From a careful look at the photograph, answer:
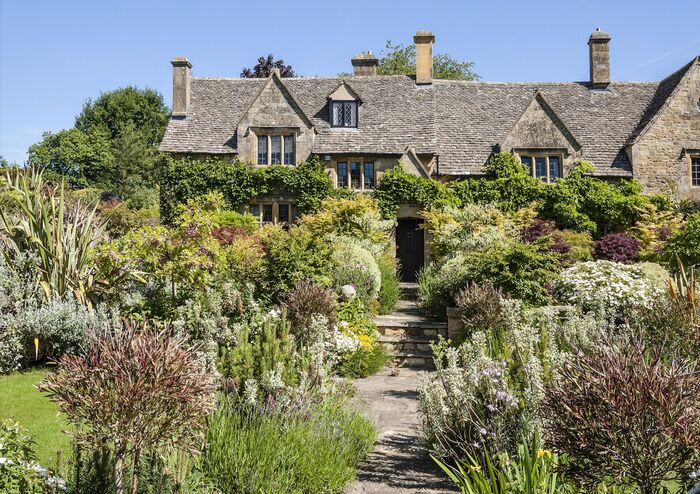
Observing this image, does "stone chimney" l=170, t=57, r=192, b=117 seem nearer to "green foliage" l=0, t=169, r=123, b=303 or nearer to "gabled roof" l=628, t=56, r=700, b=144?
"green foliage" l=0, t=169, r=123, b=303

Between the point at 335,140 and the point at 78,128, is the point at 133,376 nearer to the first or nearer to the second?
the point at 335,140

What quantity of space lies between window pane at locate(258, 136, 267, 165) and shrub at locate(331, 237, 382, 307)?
10514 mm

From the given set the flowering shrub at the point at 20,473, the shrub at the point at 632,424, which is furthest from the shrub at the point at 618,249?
the flowering shrub at the point at 20,473

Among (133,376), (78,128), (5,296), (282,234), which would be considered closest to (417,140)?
(282,234)

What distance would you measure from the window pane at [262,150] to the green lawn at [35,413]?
16.6 meters

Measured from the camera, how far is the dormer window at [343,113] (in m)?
25.5

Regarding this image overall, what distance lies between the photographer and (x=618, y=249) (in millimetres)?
20031

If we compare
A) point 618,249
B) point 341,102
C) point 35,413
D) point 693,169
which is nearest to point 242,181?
point 341,102

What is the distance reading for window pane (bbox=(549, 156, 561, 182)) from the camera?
2448 cm

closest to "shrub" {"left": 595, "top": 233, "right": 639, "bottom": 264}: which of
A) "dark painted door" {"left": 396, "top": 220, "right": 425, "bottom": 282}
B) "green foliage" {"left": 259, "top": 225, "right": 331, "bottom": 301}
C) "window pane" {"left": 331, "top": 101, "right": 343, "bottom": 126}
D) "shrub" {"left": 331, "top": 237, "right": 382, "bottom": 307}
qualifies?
"dark painted door" {"left": 396, "top": 220, "right": 425, "bottom": 282}

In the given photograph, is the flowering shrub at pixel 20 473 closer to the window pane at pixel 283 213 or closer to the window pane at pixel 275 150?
the window pane at pixel 283 213

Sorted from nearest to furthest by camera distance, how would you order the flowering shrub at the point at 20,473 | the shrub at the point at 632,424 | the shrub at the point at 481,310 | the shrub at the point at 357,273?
the shrub at the point at 632,424
the flowering shrub at the point at 20,473
the shrub at the point at 481,310
the shrub at the point at 357,273

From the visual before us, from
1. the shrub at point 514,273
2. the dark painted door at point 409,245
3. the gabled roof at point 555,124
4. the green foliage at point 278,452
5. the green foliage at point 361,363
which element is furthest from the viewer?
the dark painted door at point 409,245

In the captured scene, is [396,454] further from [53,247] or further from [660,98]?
[660,98]
